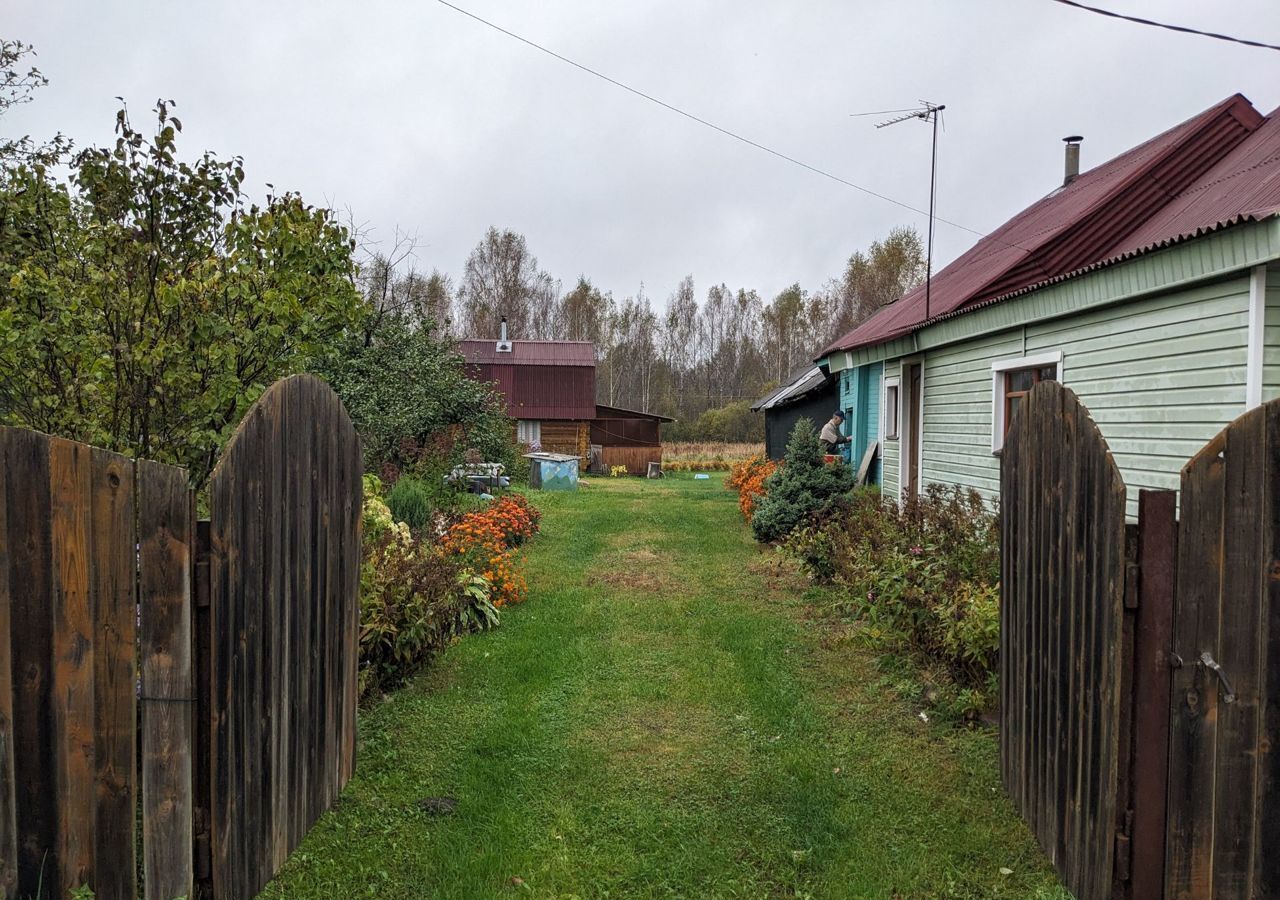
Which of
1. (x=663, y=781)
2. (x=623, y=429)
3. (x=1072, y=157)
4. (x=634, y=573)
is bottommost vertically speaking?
(x=663, y=781)

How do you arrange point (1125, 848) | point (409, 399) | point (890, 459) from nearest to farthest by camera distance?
point (1125, 848) → point (409, 399) → point (890, 459)

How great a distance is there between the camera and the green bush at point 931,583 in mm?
5066

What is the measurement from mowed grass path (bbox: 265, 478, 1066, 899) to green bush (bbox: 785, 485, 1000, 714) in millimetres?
409

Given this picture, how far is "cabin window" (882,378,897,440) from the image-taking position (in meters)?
12.5

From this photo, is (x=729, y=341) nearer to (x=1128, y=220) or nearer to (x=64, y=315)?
(x=1128, y=220)

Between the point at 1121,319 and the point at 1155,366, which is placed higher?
the point at 1121,319

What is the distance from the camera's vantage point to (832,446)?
15266 mm

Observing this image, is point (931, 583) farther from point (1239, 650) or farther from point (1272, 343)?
point (1239, 650)

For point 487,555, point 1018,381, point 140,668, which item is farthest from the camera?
point 487,555

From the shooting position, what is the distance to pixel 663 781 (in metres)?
4.27

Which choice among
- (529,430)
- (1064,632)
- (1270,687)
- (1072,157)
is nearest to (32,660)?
(1064,632)

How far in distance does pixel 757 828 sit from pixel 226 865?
2.25 m

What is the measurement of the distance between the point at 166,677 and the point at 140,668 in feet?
0.26

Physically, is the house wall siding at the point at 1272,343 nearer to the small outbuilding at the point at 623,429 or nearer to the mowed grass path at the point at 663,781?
the mowed grass path at the point at 663,781
